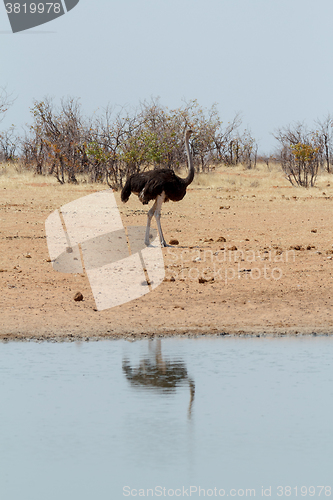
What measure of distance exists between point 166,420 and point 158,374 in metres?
1.23

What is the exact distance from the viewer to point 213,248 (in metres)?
12.8

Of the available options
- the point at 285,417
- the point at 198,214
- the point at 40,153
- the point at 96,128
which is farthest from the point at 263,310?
the point at 40,153

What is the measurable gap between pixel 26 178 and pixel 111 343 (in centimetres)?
2140

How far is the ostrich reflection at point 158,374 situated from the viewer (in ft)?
19.7

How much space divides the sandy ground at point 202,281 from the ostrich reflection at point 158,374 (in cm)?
131

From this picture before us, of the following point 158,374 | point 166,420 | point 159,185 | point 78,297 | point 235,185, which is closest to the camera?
point 166,420

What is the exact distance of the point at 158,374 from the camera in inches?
251

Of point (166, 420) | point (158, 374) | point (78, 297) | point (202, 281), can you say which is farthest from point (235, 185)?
point (166, 420)

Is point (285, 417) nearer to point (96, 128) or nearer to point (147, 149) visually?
point (147, 149)

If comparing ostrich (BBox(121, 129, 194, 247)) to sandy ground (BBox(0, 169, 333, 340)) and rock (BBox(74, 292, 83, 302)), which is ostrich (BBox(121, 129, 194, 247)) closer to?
sandy ground (BBox(0, 169, 333, 340))

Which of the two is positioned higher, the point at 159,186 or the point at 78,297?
the point at 159,186

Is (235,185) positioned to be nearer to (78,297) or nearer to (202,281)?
(202,281)

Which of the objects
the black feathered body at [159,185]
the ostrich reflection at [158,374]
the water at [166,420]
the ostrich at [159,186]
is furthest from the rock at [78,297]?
the black feathered body at [159,185]

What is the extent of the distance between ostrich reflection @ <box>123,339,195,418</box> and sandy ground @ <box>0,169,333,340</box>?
1.31m
